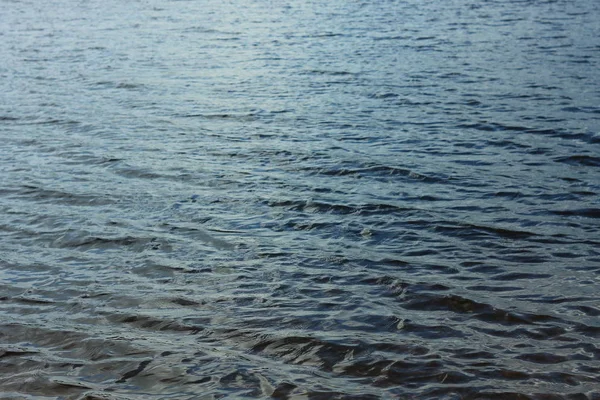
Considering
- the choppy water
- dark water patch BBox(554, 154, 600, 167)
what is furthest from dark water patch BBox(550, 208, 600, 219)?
dark water patch BBox(554, 154, 600, 167)

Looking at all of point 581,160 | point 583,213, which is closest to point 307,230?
point 583,213

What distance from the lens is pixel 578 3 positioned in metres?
36.1

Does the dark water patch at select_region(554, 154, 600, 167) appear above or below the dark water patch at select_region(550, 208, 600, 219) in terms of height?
above

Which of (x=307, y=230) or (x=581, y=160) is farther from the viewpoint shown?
(x=581, y=160)

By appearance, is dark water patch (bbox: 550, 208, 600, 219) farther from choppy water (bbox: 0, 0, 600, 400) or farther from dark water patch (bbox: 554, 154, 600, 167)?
dark water patch (bbox: 554, 154, 600, 167)

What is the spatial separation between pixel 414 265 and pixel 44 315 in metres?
4.31

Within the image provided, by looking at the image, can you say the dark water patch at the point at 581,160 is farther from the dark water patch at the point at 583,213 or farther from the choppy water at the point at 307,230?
the dark water patch at the point at 583,213

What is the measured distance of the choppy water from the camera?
24.0 ft

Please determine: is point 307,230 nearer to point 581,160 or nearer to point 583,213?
point 583,213

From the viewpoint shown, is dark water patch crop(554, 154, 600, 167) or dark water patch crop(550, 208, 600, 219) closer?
dark water patch crop(550, 208, 600, 219)

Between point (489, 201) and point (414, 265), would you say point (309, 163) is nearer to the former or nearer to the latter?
point (489, 201)

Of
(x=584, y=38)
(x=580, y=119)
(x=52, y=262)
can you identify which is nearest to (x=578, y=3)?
(x=584, y=38)

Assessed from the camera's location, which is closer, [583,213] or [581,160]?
[583,213]

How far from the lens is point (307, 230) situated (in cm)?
1094
